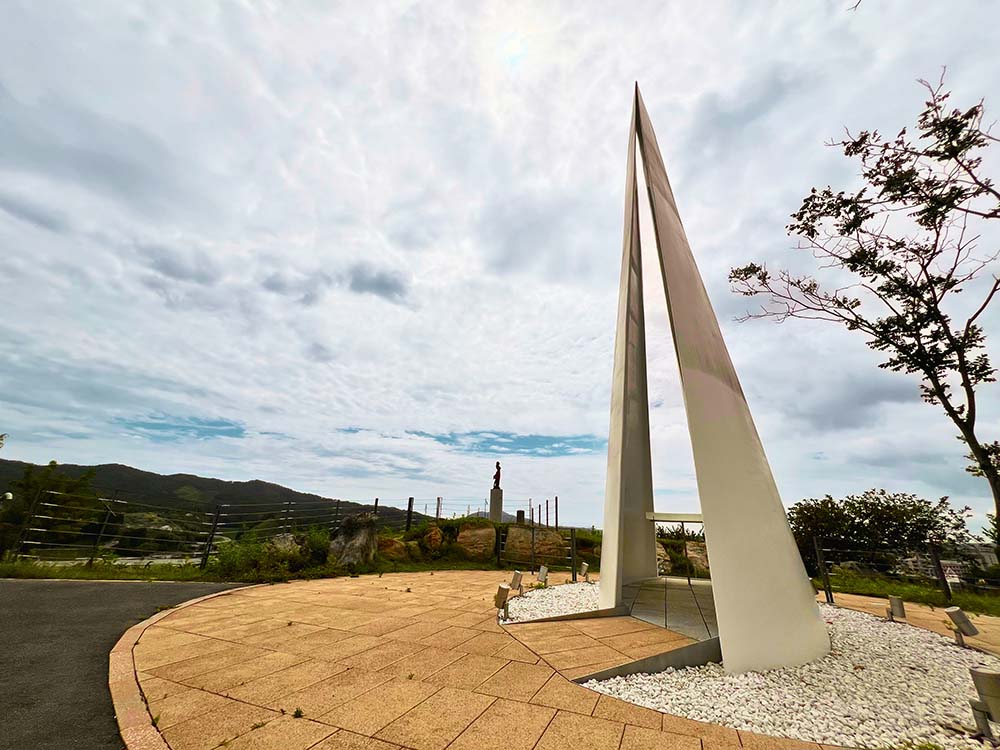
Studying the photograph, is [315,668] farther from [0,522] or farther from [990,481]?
[990,481]

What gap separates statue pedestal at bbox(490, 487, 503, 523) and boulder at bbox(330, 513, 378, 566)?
590 cm

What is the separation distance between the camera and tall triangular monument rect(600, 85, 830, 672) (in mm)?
3773

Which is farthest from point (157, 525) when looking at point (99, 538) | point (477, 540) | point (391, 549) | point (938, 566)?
point (938, 566)

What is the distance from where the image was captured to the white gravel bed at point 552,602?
18.7ft

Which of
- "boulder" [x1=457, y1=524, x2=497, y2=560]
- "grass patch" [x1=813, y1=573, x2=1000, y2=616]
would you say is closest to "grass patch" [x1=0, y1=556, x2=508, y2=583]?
"boulder" [x1=457, y1=524, x2=497, y2=560]

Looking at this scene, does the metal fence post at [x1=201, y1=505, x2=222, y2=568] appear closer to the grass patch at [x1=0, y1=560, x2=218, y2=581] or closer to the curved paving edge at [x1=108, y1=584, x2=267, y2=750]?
the grass patch at [x1=0, y1=560, x2=218, y2=581]

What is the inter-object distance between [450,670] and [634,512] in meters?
4.90

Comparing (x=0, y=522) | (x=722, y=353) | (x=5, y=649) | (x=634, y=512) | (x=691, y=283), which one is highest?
(x=691, y=283)

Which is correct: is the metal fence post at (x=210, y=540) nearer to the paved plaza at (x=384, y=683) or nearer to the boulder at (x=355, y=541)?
the boulder at (x=355, y=541)

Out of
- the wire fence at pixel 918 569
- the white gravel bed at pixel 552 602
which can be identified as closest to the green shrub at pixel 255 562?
the white gravel bed at pixel 552 602

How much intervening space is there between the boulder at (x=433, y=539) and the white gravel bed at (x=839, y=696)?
9.62 m

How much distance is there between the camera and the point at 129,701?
9.18 feet

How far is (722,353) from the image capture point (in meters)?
5.18

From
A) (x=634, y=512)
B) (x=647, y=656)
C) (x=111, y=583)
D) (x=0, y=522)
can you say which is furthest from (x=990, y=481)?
(x=0, y=522)
